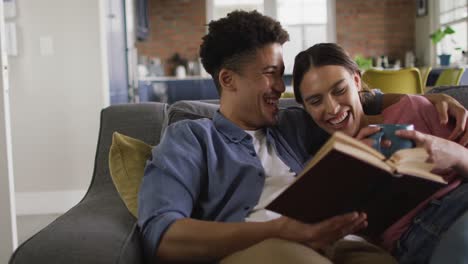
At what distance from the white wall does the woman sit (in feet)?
8.74

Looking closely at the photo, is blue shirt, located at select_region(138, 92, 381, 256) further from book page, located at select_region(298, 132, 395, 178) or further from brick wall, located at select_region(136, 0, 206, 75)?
brick wall, located at select_region(136, 0, 206, 75)

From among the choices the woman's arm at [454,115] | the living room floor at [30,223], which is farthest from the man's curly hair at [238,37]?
the living room floor at [30,223]

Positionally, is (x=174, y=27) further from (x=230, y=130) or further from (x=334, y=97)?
(x=334, y=97)

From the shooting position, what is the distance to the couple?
1053 millimetres

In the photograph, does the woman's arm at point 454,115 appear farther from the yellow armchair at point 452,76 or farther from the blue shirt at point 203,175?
the yellow armchair at point 452,76

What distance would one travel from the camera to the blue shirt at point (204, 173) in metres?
1.17

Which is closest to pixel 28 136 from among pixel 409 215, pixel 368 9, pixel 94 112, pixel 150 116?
pixel 94 112

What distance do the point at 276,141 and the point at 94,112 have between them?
2.60 meters

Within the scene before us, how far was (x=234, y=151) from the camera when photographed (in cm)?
135

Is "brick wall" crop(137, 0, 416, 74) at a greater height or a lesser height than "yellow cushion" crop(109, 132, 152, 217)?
greater

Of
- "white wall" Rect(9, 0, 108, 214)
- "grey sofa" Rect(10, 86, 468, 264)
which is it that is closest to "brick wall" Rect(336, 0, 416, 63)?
"white wall" Rect(9, 0, 108, 214)

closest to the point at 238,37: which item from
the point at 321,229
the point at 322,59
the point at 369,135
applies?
the point at 322,59

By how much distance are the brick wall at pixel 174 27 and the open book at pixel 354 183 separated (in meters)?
7.49

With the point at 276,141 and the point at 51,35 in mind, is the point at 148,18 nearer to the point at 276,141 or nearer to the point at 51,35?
the point at 51,35
